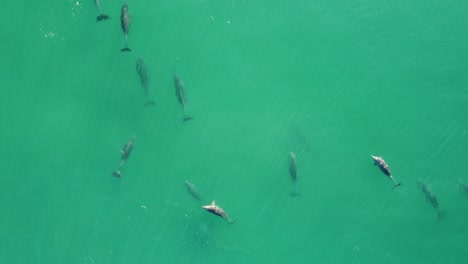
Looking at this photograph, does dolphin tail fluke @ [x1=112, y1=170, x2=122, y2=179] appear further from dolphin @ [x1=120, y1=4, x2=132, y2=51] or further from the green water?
dolphin @ [x1=120, y1=4, x2=132, y2=51]

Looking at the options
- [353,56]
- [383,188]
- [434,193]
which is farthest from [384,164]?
[353,56]

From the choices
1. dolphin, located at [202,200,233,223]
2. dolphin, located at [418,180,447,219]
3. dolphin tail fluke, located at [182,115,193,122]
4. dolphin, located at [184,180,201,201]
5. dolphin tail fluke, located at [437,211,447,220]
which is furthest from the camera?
dolphin tail fluke, located at [437,211,447,220]

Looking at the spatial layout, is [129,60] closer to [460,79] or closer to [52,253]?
[52,253]

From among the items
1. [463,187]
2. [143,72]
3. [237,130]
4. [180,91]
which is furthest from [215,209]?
[463,187]

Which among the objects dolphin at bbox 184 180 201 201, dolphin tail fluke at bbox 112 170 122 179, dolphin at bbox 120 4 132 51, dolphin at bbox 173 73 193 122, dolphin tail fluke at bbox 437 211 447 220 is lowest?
dolphin tail fluke at bbox 112 170 122 179

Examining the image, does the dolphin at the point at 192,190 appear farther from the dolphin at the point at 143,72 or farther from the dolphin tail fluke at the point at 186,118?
the dolphin at the point at 143,72

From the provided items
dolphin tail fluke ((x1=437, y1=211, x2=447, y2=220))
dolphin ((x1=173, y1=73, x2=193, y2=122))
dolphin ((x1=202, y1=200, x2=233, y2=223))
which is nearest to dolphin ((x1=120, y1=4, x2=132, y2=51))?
dolphin ((x1=173, y1=73, x2=193, y2=122))

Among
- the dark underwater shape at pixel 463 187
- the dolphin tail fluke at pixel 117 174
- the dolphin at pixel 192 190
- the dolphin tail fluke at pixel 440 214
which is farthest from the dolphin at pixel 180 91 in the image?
the dark underwater shape at pixel 463 187
